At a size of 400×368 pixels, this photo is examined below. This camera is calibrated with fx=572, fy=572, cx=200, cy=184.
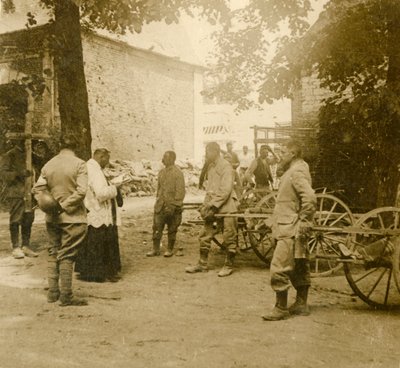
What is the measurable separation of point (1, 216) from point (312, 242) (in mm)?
10025

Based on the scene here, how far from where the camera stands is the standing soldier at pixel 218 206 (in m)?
7.86

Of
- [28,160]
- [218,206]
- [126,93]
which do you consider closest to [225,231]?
[218,206]

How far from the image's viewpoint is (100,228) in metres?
7.39

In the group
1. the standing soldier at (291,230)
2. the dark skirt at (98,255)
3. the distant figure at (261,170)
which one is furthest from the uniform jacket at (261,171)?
the standing soldier at (291,230)

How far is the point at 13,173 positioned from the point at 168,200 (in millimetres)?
2486

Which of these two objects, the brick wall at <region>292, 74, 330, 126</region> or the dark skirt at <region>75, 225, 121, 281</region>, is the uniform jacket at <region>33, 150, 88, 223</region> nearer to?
the dark skirt at <region>75, 225, 121, 281</region>

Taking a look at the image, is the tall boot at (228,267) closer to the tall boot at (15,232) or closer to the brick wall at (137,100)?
the tall boot at (15,232)

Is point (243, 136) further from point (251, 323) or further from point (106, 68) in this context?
point (251, 323)

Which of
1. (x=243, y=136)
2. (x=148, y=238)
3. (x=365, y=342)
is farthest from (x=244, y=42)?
(x=243, y=136)

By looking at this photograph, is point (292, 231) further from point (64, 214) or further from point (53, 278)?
point (53, 278)

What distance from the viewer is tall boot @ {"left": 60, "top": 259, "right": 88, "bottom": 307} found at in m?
6.11

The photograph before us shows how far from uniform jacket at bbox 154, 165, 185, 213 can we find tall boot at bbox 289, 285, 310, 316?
389 centimetres

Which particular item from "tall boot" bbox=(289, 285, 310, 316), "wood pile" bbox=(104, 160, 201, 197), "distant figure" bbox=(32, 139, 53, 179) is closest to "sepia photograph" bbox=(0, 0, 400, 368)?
"tall boot" bbox=(289, 285, 310, 316)

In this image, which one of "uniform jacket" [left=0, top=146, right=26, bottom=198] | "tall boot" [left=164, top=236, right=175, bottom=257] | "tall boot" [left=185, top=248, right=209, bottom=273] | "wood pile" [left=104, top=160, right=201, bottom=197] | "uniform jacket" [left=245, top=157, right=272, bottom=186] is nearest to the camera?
"tall boot" [left=185, top=248, right=209, bottom=273]
